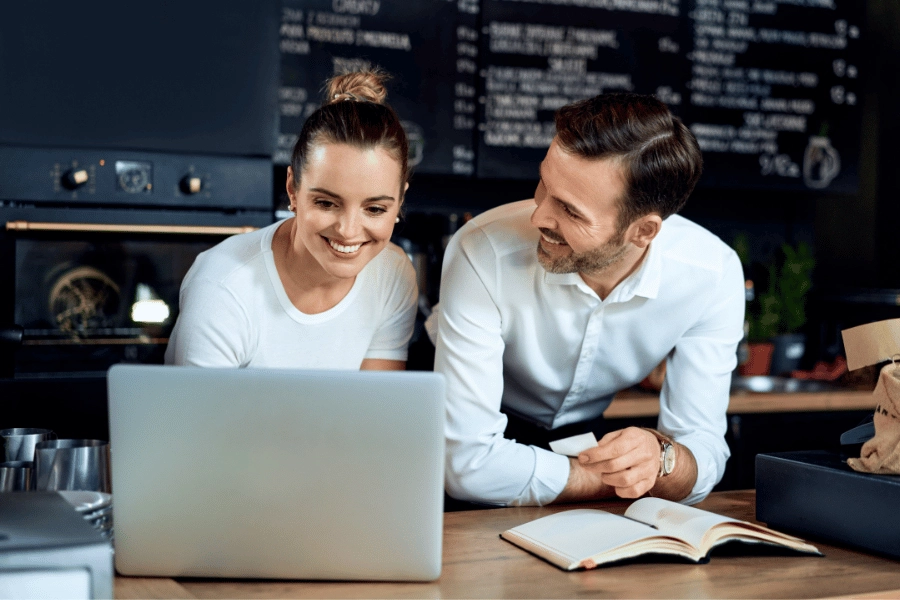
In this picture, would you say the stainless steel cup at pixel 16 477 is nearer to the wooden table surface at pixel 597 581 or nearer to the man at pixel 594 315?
the wooden table surface at pixel 597 581

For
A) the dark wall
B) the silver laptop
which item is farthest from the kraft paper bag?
the dark wall

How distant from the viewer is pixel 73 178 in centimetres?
234

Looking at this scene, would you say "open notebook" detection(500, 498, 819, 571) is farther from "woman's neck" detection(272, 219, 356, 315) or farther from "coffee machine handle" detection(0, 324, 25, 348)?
"coffee machine handle" detection(0, 324, 25, 348)

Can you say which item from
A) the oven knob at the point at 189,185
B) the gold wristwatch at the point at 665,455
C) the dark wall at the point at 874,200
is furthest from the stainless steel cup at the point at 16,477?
the dark wall at the point at 874,200

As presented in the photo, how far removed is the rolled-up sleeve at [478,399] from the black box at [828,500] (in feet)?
1.05

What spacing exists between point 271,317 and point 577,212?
21.9 inches

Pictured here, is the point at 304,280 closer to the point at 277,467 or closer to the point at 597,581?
the point at 277,467

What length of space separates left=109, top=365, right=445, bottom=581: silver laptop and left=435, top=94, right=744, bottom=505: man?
0.43 meters

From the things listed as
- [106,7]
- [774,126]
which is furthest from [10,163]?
[774,126]

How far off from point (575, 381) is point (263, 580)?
877 mm

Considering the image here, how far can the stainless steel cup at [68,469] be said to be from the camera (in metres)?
1.11

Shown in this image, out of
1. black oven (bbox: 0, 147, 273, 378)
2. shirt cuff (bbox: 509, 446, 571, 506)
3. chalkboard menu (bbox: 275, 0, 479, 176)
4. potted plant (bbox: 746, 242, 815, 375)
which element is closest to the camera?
shirt cuff (bbox: 509, 446, 571, 506)

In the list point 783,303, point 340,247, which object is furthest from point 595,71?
point 340,247

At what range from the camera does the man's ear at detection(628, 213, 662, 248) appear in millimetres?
1528
